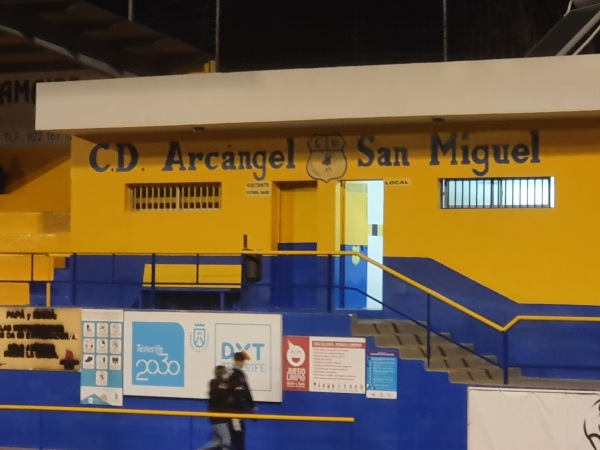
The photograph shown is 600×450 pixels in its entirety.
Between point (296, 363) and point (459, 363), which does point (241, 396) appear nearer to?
point (296, 363)

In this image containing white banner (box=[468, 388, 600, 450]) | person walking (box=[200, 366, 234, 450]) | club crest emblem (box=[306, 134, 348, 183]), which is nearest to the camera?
white banner (box=[468, 388, 600, 450])

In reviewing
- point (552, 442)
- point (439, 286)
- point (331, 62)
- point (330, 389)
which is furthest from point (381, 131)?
point (331, 62)

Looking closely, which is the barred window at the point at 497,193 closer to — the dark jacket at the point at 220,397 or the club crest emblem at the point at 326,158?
the club crest emblem at the point at 326,158

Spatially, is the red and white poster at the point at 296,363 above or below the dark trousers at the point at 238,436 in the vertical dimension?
above

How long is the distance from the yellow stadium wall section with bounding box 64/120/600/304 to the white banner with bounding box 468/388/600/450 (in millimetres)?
2706

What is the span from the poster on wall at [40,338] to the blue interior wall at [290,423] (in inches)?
7.1

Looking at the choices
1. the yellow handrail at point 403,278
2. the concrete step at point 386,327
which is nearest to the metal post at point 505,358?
the yellow handrail at point 403,278

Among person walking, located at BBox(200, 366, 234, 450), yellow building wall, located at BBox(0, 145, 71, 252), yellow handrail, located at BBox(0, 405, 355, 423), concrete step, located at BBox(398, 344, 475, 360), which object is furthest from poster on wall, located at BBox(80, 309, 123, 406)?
yellow building wall, located at BBox(0, 145, 71, 252)

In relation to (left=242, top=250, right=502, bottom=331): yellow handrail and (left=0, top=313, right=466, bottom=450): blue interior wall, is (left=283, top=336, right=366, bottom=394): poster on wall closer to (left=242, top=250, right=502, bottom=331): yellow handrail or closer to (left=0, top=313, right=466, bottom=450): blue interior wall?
(left=0, top=313, right=466, bottom=450): blue interior wall

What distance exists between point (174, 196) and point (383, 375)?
5652 mm

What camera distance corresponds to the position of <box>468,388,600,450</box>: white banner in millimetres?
13117

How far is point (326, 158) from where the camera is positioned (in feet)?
55.5

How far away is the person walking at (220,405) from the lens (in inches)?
556

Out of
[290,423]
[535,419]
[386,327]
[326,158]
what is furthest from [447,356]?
[326,158]
